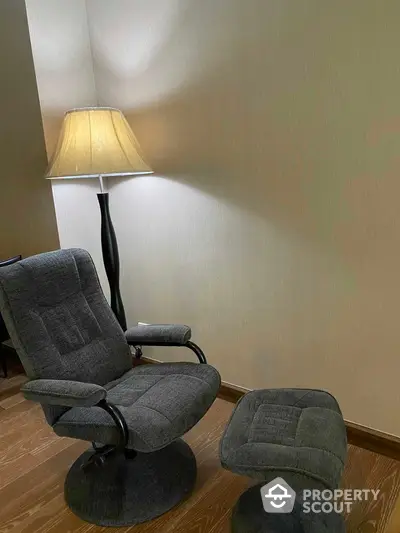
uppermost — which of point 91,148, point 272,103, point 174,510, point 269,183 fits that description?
point 272,103

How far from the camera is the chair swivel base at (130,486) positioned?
173 centimetres

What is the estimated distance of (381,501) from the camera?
1745 millimetres

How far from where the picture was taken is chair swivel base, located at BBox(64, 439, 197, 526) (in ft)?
5.69

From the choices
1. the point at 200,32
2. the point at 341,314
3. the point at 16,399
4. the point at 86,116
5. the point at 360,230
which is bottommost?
the point at 16,399

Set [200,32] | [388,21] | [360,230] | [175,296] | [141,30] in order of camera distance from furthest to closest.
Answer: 1. [175,296]
2. [141,30]
3. [200,32]
4. [360,230]
5. [388,21]

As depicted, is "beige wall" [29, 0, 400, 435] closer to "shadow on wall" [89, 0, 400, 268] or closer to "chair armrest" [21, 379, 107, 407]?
"shadow on wall" [89, 0, 400, 268]

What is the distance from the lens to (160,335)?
6.70 ft

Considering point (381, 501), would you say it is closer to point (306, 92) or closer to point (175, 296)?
point (175, 296)

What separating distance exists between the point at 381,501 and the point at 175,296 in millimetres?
1462

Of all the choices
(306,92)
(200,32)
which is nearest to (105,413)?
(306,92)

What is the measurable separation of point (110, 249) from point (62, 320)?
0.57 metres

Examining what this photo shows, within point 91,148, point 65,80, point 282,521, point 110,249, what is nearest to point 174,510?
point 282,521

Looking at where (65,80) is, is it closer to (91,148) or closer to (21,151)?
(21,151)

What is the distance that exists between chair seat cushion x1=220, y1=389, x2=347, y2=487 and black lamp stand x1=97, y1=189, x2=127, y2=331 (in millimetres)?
1060
